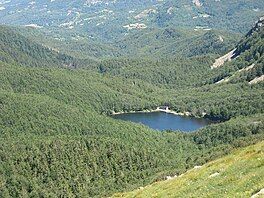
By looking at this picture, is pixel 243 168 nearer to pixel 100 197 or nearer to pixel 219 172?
pixel 219 172

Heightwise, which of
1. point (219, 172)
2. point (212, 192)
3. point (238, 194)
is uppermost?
point (238, 194)

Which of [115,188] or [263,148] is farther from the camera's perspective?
[115,188]

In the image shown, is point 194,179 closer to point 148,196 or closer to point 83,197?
point 148,196

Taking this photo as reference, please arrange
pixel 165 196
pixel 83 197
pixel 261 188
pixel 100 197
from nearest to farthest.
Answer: pixel 261 188 → pixel 165 196 → pixel 100 197 → pixel 83 197

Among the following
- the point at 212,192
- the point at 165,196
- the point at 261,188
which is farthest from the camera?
the point at 165,196

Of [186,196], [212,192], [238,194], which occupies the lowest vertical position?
[186,196]

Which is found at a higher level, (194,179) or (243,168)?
(243,168)

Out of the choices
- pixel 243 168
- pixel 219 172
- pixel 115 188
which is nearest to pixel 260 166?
pixel 243 168

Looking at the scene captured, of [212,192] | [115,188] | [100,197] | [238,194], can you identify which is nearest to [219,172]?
[212,192]

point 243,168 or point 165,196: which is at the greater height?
point 243,168
